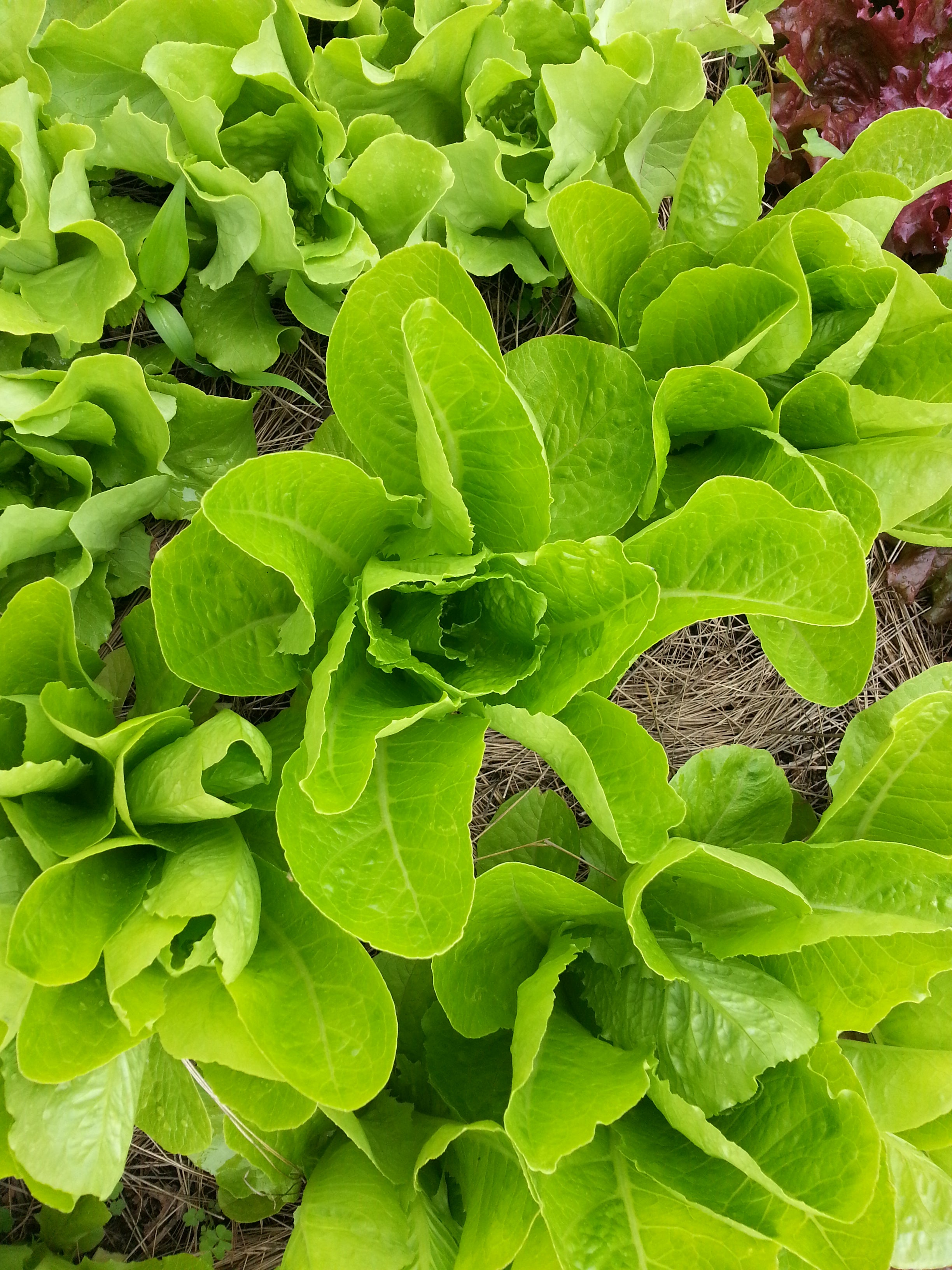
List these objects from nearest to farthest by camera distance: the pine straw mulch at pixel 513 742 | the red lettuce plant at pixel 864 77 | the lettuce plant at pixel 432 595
Result: the lettuce plant at pixel 432 595 < the pine straw mulch at pixel 513 742 < the red lettuce plant at pixel 864 77

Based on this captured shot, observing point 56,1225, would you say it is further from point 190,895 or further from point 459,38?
point 459,38

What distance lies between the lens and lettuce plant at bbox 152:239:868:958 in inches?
31.9

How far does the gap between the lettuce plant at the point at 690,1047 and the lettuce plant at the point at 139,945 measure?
0.14m

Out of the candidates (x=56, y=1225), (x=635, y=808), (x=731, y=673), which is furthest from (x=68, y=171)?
(x=56, y=1225)

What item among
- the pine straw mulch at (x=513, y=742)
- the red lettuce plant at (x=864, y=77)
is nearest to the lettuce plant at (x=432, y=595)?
the pine straw mulch at (x=513, y=742)

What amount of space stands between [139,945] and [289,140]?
857 mm

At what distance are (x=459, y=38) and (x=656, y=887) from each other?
0.96 m

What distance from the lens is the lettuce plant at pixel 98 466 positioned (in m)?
0.93

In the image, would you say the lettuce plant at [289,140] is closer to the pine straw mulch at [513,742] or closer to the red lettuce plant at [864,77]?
the pine straw mulch at [513,742]

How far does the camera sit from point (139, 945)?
830 millimetres

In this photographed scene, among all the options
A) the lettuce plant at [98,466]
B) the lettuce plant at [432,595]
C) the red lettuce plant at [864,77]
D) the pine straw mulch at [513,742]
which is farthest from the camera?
the red lettuce plant at [864,77]

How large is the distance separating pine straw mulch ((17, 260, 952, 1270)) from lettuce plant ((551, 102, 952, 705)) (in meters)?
0.14

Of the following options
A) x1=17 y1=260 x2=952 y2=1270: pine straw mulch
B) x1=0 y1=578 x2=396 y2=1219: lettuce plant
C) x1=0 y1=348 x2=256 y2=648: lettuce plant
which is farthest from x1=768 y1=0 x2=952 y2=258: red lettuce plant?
x1=0 y1=578 x2=396 y2=1219: lettuce plant

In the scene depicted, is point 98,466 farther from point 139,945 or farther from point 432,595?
point 139,945
